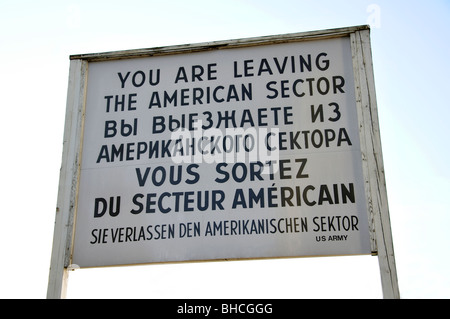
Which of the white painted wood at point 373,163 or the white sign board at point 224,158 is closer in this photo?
the white painted wood at point 373,163

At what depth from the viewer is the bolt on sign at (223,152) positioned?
4.81 m

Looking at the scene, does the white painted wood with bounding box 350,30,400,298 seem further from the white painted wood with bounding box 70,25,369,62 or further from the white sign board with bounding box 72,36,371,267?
the white painted wood with bounding box 70,25,369,62

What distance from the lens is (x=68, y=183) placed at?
5234 mm

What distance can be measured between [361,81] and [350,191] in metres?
0.98

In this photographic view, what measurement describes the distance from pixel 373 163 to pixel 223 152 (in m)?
1.25

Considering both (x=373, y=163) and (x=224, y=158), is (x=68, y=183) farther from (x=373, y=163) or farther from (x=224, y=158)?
(x=373, y=163)

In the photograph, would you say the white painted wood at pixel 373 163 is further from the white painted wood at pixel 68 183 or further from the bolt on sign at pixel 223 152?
the white painted wood at pixel 68 183

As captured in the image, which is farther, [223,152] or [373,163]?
[223,152]

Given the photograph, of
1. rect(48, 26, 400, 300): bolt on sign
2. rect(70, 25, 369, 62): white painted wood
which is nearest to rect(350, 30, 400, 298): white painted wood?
rect(48, 26, 400, 300): bolt on sign

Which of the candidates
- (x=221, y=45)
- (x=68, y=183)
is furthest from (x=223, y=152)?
(x=68, y=183)

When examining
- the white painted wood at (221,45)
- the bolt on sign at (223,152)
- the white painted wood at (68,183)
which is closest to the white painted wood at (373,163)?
the bolt on sign at (223,152)

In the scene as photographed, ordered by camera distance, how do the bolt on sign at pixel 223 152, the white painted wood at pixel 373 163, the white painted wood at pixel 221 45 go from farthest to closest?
the white painted wood at pixel 221 45, the bolt on sign at pixel 223 152, the white painted wood at pixel 373 163

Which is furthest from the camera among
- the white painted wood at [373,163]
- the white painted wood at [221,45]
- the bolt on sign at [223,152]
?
the white painted wood at [221,45]
